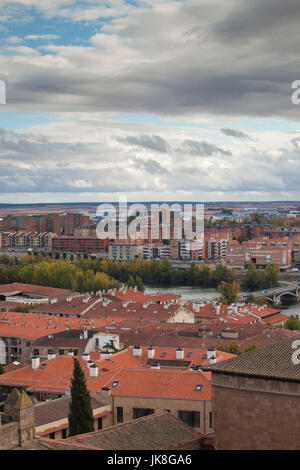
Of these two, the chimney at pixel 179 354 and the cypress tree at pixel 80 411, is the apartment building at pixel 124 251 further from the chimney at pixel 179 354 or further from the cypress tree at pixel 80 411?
the cypress tree at pixel 80 411

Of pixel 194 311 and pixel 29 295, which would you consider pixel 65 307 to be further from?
pixel 29 295

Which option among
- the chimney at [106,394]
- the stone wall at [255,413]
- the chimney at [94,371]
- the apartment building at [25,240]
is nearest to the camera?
the stone wall at [255,413]

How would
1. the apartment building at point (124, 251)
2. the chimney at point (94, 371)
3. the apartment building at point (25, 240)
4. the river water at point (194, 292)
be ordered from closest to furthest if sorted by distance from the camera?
1. the chimney at point (94, 371)
2. the river water at point (194, 292)
3. the apartment building at point (124, 251)
4. the apartment building at point (25, 240)

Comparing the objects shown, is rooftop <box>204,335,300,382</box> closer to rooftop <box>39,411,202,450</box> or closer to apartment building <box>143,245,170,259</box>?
rooftop <box>39,411,202,450</box>

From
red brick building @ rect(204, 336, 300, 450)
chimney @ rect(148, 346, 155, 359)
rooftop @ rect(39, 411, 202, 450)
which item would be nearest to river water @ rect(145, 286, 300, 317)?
chimney @ rect(148, 346, 155, 359)

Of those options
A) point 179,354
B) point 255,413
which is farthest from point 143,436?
point 179,354

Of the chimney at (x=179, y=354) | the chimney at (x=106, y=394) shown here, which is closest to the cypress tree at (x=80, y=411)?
the chimney at (x=106, y=394)
